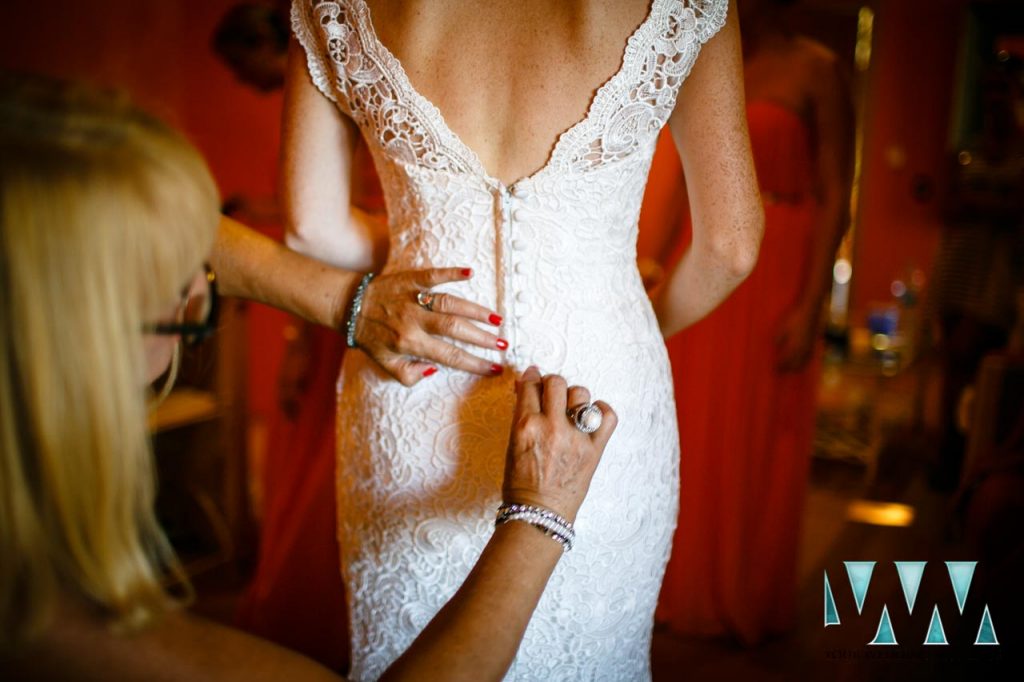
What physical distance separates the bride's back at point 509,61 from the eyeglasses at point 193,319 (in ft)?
1.29

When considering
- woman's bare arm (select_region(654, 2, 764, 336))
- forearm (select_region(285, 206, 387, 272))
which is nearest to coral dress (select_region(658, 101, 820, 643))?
woman's bare arm (select_region(654, 2, 764, 336))

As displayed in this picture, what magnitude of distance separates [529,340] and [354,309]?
0.89 ft

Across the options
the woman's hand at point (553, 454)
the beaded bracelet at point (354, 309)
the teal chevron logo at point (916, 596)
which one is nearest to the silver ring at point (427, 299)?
the beaded bracelet at point (354, 309)

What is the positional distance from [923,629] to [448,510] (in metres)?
0.79

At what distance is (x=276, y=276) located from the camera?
118 cm

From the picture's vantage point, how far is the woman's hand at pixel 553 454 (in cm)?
86

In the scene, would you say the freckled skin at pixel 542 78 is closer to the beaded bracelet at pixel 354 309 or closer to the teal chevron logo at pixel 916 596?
the beaded bracelet at pixel 354 309

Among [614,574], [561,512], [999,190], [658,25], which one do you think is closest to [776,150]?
[999,190]

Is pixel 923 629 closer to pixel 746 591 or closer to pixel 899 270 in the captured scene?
pixel 746 591

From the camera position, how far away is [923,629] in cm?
119

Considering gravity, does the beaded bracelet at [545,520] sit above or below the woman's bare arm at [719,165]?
below

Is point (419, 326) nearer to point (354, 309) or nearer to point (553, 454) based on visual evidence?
point (354, 309)

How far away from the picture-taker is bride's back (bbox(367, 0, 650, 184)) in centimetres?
96

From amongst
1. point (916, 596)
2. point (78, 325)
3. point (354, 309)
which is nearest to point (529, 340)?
point (354, 309)
